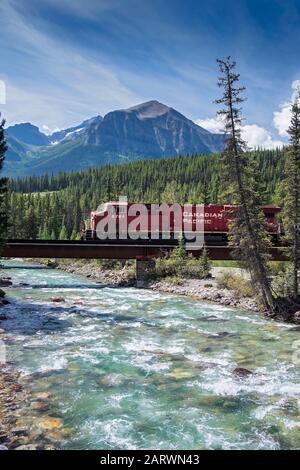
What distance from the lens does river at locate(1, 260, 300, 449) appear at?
12.0m

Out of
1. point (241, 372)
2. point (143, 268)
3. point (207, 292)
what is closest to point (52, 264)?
point (143, 268)

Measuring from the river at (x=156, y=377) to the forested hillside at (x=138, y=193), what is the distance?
1096 cm

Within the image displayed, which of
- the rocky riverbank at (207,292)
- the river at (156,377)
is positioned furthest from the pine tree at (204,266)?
the river at (156,377)

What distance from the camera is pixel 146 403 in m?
14.1

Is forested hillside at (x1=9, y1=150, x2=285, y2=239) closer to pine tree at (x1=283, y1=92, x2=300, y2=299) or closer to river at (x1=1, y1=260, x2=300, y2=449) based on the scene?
pine tree at (x1=283, y1=92, x2=300, y2=299)

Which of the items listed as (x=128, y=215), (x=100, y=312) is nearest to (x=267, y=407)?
(x=100, y=312)

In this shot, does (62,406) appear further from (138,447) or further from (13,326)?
(13,326)

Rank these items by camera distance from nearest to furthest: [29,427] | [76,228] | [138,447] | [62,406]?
1. [138,447]
2. [29,427]
3. [62,406]
4. [76,228]

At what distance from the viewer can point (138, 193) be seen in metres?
158

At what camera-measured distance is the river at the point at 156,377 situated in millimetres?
12047

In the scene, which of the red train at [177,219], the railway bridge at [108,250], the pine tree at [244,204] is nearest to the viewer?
the pine tree at [244,204]

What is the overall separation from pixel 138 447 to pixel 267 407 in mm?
5183

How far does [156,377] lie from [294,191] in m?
19.1

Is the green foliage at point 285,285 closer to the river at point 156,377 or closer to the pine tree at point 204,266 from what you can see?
the river at point 156,377
